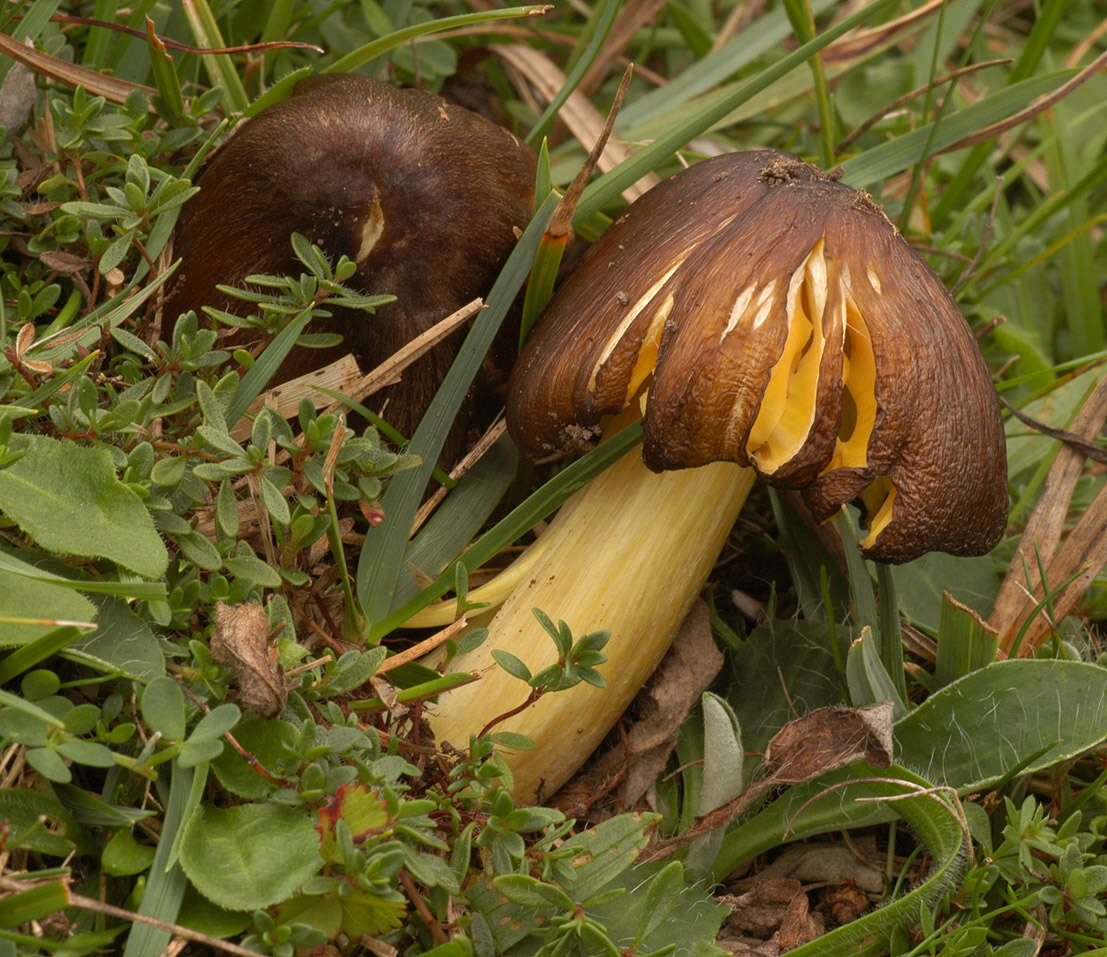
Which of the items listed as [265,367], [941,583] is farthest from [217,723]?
[941,583]

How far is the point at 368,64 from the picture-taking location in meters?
2.79

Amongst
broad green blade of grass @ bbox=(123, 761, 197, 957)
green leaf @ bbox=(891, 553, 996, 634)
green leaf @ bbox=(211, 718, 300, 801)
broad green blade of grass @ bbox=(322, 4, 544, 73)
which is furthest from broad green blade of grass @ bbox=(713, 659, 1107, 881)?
broad green blade of grass @ bbox=(322, 4, 544, 73)

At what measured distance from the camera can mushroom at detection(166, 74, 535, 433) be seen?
2.10 metres

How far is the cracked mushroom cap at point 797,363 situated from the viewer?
1793 mm

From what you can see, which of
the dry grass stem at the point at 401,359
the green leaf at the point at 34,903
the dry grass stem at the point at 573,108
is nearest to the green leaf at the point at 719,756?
the dry grass stem at the point at 401,359

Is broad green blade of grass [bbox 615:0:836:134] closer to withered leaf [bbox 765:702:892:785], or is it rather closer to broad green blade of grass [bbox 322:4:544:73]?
broad green blade of grass [bbox 322:4:544:73]

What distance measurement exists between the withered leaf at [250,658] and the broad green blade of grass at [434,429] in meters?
0.35

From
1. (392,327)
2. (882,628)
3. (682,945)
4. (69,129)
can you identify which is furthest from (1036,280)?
(69,129)

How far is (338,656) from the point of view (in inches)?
77.2

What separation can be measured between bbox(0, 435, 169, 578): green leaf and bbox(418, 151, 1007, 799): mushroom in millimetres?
604

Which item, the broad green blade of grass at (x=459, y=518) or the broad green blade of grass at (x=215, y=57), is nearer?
the broad green blade of grass at (x=459, y=518)

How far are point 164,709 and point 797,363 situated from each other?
39.7 inches

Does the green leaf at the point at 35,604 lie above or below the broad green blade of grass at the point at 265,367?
below

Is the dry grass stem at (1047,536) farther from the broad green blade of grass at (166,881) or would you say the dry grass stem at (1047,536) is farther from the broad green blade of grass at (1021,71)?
the broad green blade of grass at (166,881)
